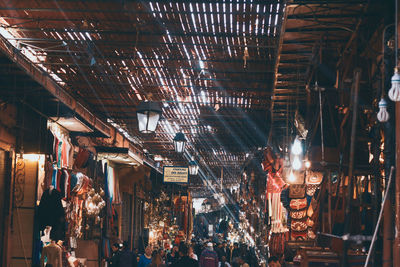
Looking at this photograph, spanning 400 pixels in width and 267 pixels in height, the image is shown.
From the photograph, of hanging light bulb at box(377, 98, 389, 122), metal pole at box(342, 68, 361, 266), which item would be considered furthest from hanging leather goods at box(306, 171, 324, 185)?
hanging light bulb at box(377, 98, 389, 122)

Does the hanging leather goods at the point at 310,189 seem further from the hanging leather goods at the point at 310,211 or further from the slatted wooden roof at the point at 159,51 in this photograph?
the slatted wooden roof at the point at 159,51

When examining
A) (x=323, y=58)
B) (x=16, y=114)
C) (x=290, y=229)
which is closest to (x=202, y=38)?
(x=323, y=58)

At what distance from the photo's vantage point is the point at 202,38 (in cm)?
1023

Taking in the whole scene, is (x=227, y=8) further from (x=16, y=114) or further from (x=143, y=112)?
(x=16, y=114)

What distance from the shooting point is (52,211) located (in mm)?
10688

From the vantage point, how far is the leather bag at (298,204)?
39.5 ft

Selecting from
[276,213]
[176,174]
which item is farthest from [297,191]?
[176,174]

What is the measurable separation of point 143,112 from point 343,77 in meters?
5.34

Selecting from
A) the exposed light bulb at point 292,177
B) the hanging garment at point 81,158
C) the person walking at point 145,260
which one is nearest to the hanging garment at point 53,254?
the hanging garment at point 81,158

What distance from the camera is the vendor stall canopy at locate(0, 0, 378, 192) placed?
7.99 metres

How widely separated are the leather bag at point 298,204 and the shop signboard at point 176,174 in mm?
7876

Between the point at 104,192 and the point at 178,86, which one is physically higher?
the point at 178,86

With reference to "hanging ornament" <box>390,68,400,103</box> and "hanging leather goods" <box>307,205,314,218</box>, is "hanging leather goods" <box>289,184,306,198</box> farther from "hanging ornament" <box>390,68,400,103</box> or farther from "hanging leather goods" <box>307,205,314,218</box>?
"hanging ornament" <box>390,68,400,103</box>

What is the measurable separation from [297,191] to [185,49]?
13.0 ft
